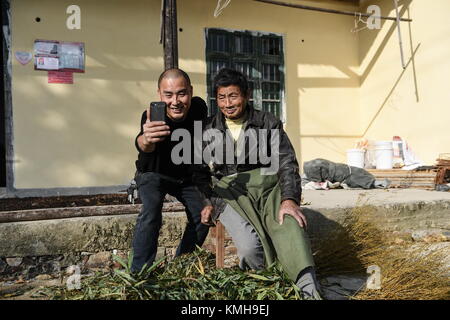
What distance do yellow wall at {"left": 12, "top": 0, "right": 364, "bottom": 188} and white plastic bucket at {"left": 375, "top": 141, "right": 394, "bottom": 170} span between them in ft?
4.08

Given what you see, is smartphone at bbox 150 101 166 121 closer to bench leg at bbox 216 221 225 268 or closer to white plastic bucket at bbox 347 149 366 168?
bench leg at bbox 216 221 225 268

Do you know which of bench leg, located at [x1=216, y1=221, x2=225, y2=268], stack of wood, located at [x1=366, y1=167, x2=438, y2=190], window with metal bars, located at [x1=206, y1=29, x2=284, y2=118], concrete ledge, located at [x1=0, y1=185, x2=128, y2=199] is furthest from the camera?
window with metal bars, located at [x1=206, y1=29, x2=284, y2=118]

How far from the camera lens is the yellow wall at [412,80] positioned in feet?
21.0

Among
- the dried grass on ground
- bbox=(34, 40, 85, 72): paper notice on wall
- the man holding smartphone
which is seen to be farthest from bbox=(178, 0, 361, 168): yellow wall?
the dried grass on ground

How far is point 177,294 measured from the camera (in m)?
2.10

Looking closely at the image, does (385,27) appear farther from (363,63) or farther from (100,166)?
(100,166)

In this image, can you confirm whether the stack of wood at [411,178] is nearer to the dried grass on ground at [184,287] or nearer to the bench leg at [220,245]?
the bench leg at [220,245]

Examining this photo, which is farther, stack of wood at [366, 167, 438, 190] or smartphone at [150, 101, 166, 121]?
stack of wood at [366, 167, 438, 190]

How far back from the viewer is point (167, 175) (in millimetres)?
2789

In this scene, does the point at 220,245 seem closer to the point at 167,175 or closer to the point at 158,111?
the point at 167,175

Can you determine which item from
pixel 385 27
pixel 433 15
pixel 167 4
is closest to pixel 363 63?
pixel 385 27

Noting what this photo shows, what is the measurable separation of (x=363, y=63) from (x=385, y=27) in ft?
2.70

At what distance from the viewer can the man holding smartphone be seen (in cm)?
254

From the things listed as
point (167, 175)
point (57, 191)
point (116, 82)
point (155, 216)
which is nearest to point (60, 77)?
point (116, 82)
